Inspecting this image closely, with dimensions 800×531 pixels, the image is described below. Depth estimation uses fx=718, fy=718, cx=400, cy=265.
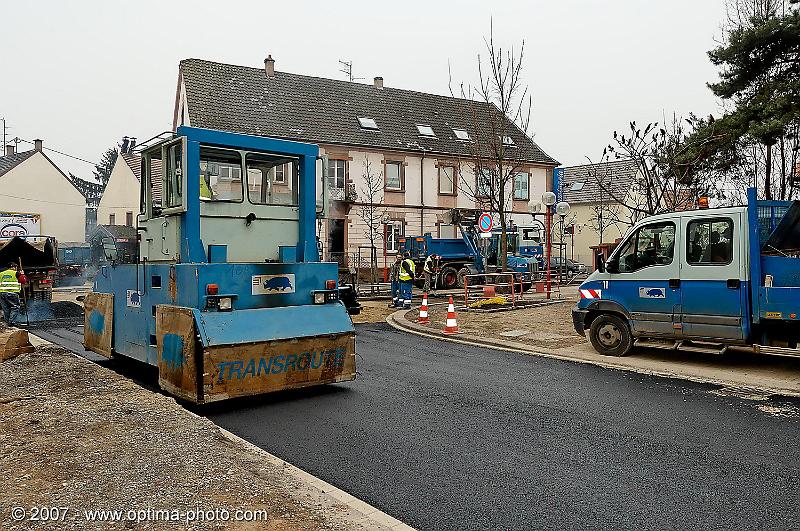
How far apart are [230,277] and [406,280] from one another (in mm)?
12186

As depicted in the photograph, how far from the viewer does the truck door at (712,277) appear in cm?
959

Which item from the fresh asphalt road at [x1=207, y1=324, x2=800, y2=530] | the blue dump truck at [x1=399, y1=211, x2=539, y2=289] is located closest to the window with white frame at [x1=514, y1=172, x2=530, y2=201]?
the blue dump truck at [x1=399, y1=211, x2=539, y2=289]

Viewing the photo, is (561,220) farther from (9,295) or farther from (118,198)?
(118,198)

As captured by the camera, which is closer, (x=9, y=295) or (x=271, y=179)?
(x=271, y=179)

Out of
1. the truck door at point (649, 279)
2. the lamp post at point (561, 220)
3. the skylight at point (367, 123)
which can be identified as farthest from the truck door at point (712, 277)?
the skylight at point (367, 123)

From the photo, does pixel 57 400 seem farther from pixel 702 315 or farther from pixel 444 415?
pixel 702 315

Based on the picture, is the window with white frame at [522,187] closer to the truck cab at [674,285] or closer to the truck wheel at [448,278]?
the truck wheel at [448,278]

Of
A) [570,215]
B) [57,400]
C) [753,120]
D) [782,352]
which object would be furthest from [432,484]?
[570,215]

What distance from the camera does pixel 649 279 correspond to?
34.7ft

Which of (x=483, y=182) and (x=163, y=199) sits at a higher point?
(x=483, y=182)

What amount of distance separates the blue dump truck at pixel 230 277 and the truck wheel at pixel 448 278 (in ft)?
62.7

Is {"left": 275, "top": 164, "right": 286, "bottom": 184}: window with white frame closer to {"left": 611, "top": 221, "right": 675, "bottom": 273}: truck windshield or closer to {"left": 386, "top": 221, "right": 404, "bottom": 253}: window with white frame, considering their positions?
{"left": 611, "top": 221, "right": 675, "bottom": 273}: truck windshield

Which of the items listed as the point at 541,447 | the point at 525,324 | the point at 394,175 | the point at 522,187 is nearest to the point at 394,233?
the point at 394,175

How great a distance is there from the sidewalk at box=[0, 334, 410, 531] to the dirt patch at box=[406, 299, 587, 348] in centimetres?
764
